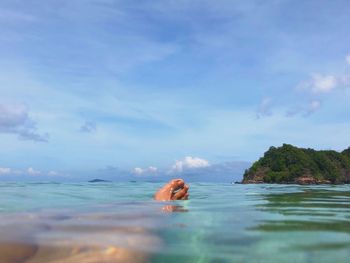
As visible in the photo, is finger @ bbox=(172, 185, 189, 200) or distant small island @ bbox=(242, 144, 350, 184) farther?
distant small island @ bbox=(242, 144, 350, 184)

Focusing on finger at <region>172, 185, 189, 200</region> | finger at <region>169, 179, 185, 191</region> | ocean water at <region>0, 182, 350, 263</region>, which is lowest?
ocean water at <region>0, 182, 350, 263</region>

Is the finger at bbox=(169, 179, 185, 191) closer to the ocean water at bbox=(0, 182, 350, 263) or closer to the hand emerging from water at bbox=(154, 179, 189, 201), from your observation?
the hand emerging from water at bbox=(154, 179, 189, 201)

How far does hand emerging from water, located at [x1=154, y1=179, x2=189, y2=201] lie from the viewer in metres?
10.2

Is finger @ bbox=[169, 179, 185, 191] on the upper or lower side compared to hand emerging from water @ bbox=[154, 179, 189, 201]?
upper

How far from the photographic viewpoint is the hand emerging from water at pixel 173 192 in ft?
33.6

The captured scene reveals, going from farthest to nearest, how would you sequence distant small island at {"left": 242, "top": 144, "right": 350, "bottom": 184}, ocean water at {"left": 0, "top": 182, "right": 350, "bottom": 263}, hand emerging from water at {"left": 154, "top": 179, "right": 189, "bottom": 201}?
distant small island at {"left": 242, "top": 144, "right": 350, "bottom": 184} < hand emerging from water at {"left": 154, "top": 179, "right": 189, "bottom": 201} < ocean water at {"left": 0, "top": 182, "right": 350, "bottom": 263}

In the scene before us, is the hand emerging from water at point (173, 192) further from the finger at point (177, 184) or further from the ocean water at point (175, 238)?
the ocean water at point (175, 238)

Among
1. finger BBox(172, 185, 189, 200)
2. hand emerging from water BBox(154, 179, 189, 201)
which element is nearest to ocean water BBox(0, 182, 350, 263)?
hand emerging from water BBox(154, 179, 189, 201)

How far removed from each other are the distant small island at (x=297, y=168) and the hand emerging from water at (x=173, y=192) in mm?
127694

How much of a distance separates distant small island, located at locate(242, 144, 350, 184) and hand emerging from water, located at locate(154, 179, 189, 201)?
419 ft

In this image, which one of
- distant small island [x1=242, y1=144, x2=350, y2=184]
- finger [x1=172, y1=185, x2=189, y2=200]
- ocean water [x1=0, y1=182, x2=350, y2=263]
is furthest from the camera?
distant small island [x1=242, y1=144, x2=350, y2=184]

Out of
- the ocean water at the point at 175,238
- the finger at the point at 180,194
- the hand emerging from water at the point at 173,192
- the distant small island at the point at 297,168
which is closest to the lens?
the ocean water at the point at 175,238

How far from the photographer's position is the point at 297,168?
138875mm

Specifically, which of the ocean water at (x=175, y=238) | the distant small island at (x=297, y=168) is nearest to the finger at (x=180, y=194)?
the ocean water at (x=175, y=238)
